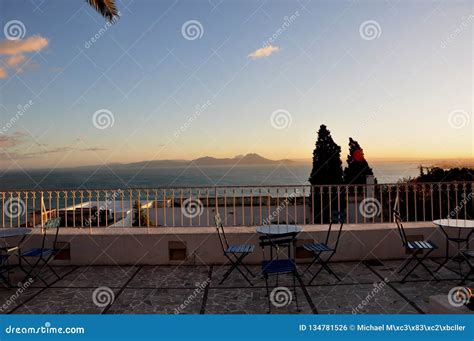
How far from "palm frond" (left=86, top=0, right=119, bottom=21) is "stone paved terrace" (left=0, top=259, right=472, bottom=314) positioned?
4963 millimetres

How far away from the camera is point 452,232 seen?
576cm
